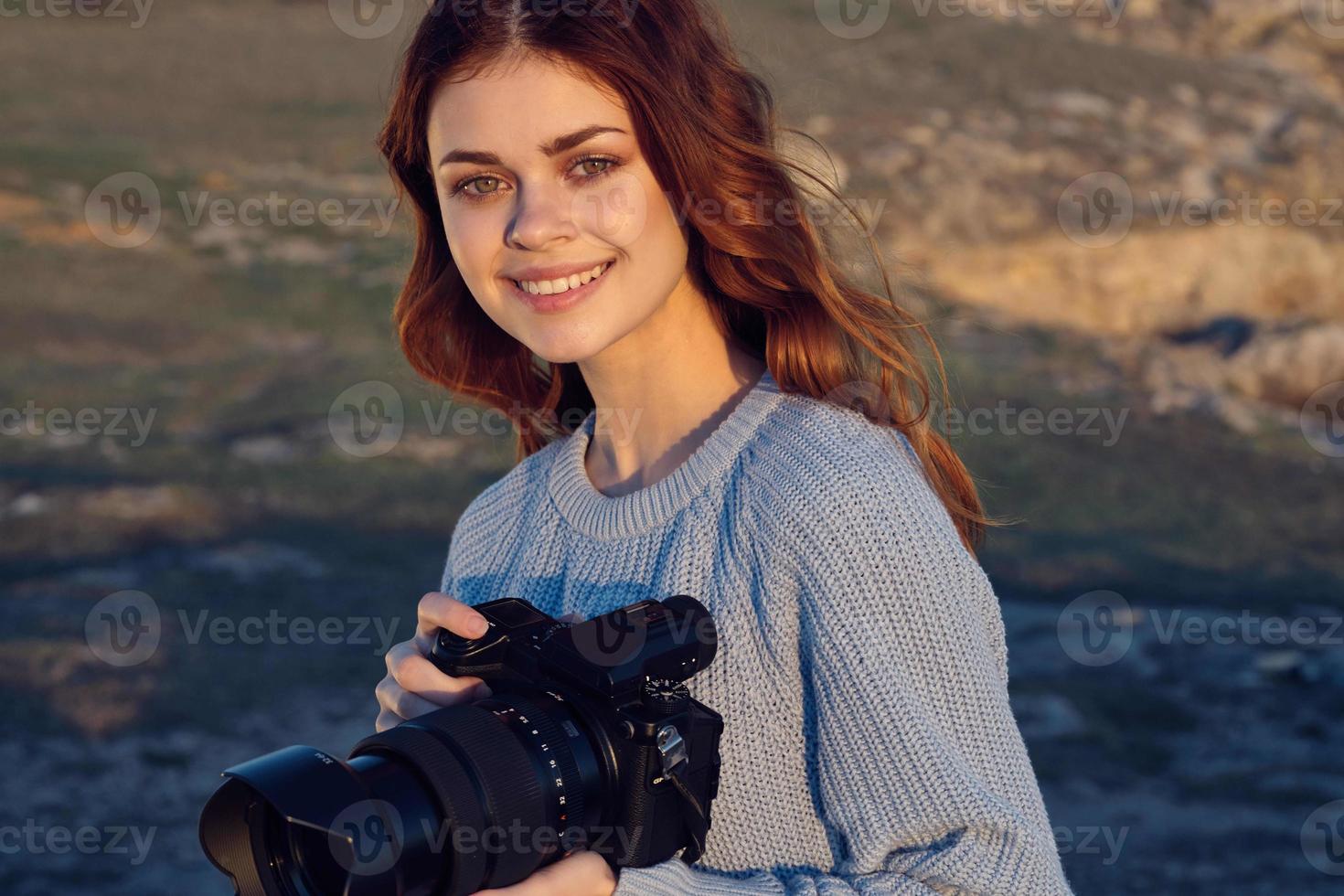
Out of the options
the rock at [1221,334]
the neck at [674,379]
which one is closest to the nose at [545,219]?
the neck at [674,379]

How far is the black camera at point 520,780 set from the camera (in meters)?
1.43

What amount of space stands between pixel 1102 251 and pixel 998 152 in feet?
4.45

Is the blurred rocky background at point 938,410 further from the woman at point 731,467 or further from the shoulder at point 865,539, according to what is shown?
the shoulder at point 865,539

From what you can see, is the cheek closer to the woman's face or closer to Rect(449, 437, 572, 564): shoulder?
the woman's face

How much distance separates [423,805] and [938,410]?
3.85ft

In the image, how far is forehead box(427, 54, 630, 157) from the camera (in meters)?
1.77

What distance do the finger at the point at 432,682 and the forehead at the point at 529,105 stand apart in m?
0.71

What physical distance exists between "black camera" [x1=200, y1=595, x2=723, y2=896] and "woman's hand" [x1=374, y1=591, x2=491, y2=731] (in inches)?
3.2

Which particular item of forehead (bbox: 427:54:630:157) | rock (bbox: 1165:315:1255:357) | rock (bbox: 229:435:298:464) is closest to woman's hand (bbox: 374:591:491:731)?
forehead (bbox: 427:54:630:157)

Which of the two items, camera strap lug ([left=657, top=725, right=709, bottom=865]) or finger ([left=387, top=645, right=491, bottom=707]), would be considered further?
finger ([left=387, top=645, right=491, bottom=707])

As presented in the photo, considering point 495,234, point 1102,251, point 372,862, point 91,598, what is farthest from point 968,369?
point 372,862

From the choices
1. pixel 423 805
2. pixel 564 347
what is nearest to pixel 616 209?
pixel 564 347

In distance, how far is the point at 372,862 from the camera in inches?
54.7

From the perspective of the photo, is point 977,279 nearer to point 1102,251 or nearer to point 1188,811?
point 1102,251
